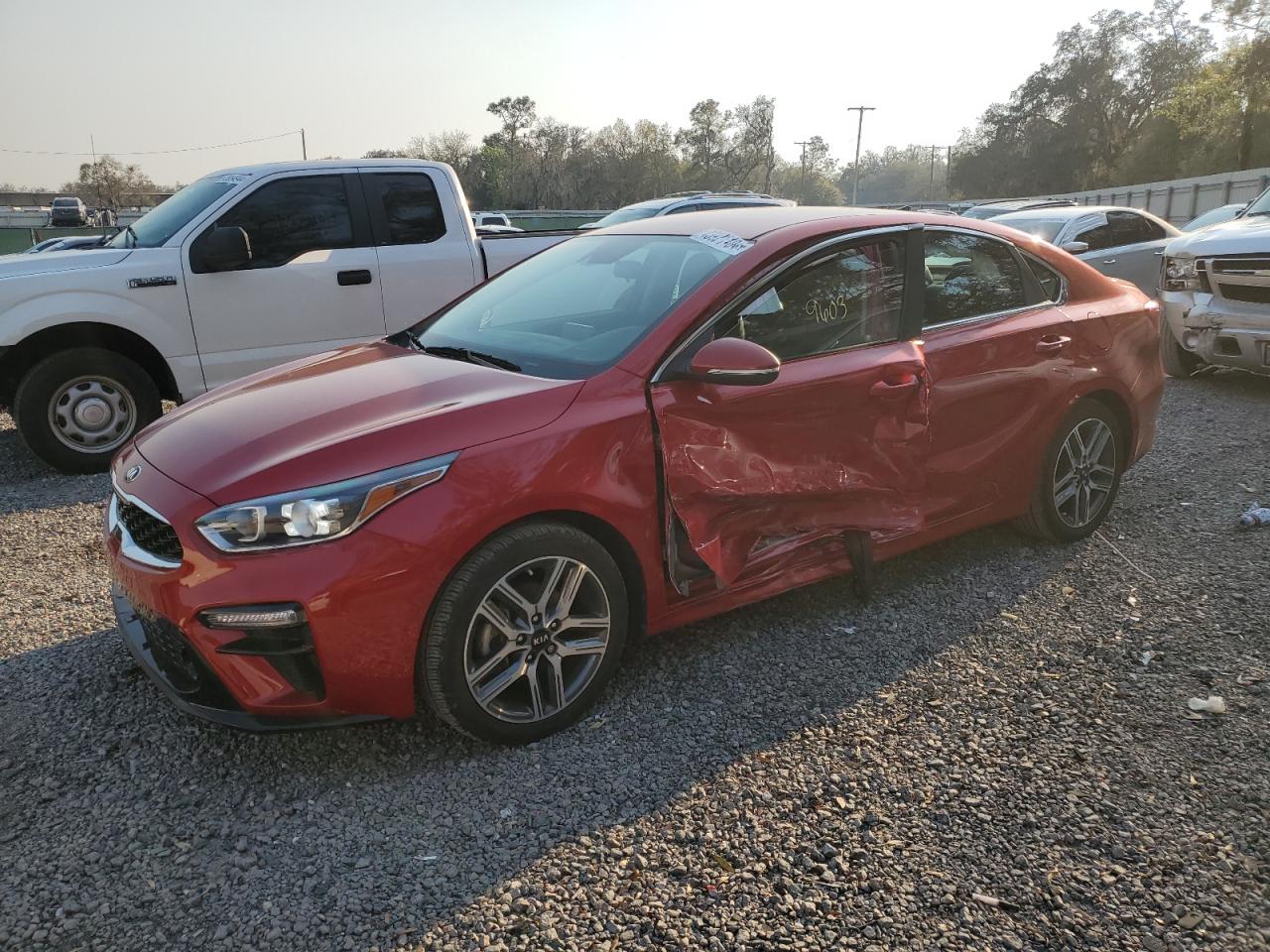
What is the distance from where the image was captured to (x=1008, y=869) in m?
2.44

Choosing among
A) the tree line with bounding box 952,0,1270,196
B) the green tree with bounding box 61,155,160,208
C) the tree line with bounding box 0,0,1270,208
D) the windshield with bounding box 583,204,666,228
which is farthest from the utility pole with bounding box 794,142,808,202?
the windshield with bounding box 583,204,666,228

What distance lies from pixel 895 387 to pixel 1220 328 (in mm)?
5611

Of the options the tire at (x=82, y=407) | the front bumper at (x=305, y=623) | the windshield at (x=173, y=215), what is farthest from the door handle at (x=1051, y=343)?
the tire at (x=82, y=407)

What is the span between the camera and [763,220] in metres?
3.73

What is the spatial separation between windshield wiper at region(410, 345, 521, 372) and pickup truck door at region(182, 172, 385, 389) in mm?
3005

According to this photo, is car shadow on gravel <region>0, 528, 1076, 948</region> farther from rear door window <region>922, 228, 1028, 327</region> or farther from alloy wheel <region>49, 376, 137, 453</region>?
alloy wheel <region>49, 376, 137, 453</region>

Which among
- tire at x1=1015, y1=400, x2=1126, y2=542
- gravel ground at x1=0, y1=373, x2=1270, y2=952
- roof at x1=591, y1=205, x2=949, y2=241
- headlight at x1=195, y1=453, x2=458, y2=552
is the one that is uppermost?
roof at x1=591, y1=205, x2=949, y2=241

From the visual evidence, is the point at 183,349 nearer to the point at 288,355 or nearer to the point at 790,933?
the point at 288,355

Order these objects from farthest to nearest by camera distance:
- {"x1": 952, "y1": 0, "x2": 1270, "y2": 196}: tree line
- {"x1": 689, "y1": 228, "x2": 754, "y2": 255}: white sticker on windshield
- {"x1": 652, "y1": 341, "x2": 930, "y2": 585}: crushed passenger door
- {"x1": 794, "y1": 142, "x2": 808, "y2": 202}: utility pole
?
{"x1": 794, "y1": 142, "x2": 808, "y2": 202}: utility pole → {"x1": 952, "y1": 0, "x2": 1270, "y2": 196}: tree line → {"x1": 689, "y1": 228, "x2": 754, "y2": 255}: white sticker on windshield → {"x1": 652, "y1": 341, "x2": 930, "y2": 585}: crushed passenger door

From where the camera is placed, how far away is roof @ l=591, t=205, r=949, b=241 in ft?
12.0

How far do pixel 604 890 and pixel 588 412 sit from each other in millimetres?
1408

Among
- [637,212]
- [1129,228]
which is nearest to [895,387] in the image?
[1129,228]

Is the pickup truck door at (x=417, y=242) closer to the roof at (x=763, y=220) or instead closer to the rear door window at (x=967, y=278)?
the roof at (x=763, y=220)

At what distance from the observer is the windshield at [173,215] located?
630 cm
